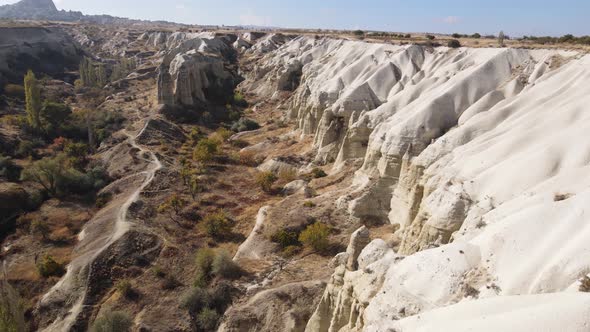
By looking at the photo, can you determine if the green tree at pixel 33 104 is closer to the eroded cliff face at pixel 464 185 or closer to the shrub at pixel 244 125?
the shrub at pixel 244 125

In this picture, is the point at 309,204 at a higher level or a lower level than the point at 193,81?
lower

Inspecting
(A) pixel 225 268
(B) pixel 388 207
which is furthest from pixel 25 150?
(B) pixel 388 207

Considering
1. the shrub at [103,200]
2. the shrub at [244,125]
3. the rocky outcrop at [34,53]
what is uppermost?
the rocky outcrop at [34,53]

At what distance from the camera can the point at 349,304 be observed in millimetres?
15266

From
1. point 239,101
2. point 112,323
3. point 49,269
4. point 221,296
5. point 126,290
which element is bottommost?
point 112,323

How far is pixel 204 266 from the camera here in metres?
25.7

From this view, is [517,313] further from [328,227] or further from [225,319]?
[328,227]

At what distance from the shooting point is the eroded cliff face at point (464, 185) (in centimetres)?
1110

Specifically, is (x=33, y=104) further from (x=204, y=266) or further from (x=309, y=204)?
(x=309, y=204)

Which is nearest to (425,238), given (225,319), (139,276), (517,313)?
(517,313)

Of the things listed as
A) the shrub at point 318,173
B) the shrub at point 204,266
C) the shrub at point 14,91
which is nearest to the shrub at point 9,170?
the shrub at point 204,266

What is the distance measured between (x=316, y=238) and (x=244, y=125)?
104ft

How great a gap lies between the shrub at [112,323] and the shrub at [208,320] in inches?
141

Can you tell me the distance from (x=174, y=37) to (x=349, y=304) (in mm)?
123560
